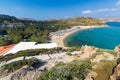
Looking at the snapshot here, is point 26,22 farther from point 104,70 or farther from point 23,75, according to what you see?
point 104,70

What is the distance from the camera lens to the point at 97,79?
14.3m

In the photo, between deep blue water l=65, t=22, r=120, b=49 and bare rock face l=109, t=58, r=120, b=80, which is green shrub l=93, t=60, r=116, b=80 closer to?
bare rock face l=109, t=58, r=120, b=80

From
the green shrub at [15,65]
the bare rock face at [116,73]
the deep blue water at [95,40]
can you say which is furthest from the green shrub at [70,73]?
the deep blue water at [95,40]

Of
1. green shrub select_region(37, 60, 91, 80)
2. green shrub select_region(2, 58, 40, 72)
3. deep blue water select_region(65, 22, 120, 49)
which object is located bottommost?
deep blue water select_region(65, 22, 120, 49)

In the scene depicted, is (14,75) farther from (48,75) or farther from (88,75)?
(88,75)

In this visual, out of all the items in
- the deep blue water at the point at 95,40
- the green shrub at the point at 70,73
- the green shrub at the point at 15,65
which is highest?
the green shrub at the point at 70,73

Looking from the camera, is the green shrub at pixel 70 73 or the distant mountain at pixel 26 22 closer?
the green shrub at pixel 70 73

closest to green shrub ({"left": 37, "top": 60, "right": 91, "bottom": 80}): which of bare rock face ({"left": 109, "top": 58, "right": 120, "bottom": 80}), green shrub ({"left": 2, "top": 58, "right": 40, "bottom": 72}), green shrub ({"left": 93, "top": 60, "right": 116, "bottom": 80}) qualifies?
green shrub ({"left": 93, "top": 60, "right": 116, "bottom": 80})

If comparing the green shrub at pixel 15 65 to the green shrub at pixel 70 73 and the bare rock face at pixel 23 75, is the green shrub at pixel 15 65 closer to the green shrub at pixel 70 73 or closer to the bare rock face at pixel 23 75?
the bare rock face at pixel 23 75

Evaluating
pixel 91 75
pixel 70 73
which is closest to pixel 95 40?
pixel 70 73

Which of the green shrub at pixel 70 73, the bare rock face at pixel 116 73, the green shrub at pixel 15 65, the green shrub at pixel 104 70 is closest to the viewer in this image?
the bare rock face at pixel 116 73

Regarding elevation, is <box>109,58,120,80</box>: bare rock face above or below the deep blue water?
above

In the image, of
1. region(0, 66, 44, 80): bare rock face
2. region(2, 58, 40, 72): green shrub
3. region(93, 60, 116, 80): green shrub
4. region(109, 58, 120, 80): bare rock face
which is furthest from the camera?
region(2, 58, 40, 72): green shrub

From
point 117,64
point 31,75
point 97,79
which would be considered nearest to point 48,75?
point 31,75
